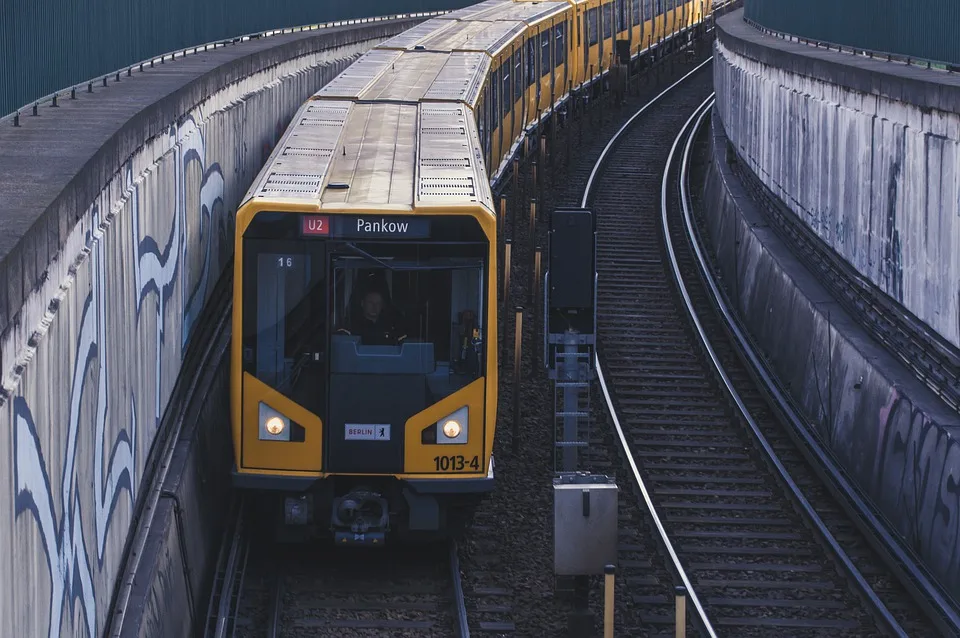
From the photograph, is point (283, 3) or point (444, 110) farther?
point (283, 3)

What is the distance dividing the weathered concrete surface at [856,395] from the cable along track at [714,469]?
0.43 m

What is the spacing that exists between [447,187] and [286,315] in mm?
1620

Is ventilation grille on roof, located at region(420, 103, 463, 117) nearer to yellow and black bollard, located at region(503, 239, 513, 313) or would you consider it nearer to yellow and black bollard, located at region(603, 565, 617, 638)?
yellow and black bollard, located at region(503, 239, 513, 313)

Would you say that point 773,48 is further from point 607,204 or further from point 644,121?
point 644,121

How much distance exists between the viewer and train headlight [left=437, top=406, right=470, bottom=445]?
10867 mm

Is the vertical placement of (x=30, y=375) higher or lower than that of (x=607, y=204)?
higher

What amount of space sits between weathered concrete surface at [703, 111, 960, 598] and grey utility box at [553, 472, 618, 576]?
8.35ft

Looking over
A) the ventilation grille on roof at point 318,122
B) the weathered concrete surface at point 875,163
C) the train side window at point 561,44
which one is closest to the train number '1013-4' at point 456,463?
the weathered concrete surface at point 875,163

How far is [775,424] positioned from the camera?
15516 mm

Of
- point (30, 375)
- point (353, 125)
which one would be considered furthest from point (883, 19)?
point (30, 375)

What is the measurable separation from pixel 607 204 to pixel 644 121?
8636mm

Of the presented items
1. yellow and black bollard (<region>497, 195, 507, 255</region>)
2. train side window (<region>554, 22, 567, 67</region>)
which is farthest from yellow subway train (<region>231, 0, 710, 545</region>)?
train side window (<region>554, 22, 567, 67</region>)

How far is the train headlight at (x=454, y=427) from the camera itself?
10867 mm

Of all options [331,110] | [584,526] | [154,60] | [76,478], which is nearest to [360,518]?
[584,526]
